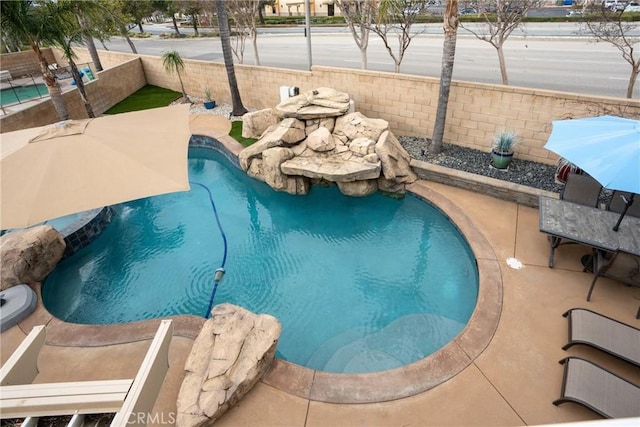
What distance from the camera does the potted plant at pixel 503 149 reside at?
27.8ft

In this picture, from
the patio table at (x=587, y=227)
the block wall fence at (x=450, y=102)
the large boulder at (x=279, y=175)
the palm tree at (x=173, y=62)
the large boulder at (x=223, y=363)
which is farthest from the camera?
the palm tree at (x=173, y=62)

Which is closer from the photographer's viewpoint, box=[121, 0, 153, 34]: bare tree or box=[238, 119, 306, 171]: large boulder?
box=[238, 119, 306, 171]: large boulder

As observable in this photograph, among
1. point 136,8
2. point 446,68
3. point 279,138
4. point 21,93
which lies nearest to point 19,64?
point 21,93

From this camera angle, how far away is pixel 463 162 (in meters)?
9.16

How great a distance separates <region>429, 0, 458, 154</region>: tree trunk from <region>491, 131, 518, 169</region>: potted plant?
A: 56.1 inches

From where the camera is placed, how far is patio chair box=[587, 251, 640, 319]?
5.26 metres

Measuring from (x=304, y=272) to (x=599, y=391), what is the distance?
4.76 m

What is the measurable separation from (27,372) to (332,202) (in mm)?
6908

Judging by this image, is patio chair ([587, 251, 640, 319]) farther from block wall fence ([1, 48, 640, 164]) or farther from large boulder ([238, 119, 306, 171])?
large boulder ([238, 119, 306, 171])

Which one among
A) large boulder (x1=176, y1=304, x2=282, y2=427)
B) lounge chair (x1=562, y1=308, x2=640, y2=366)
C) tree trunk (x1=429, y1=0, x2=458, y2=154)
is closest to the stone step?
tree trunk (x1=429, y1=0, x2=458, y2=154)

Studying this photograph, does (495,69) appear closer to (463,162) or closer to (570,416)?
(463,162)

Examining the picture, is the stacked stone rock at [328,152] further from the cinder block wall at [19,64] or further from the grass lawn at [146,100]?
the cinder block wall at [19,64]

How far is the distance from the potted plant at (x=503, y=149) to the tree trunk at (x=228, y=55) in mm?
9697

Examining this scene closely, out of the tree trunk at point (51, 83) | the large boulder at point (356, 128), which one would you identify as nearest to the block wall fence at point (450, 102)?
the large boulder at point (356, 128)
